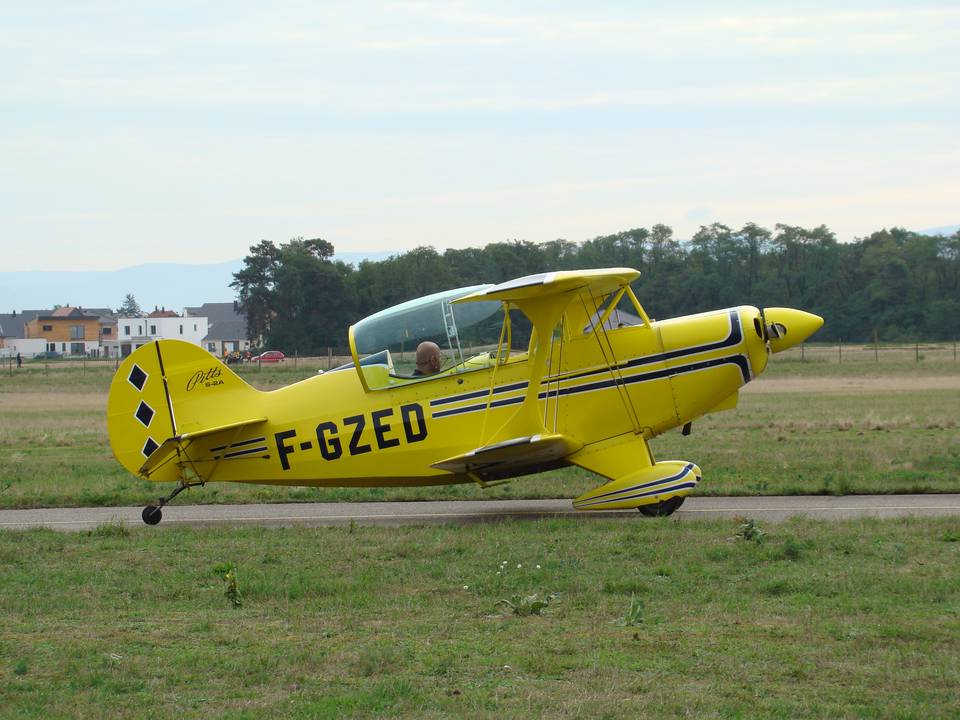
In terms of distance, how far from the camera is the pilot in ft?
44.5

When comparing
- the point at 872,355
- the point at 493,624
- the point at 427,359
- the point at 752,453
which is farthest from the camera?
A: the point at 872,355

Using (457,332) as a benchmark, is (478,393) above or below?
below

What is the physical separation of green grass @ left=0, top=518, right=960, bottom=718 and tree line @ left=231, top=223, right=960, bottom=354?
50.7 meters

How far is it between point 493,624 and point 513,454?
4903 mm

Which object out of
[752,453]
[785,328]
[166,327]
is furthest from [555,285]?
[166,327]

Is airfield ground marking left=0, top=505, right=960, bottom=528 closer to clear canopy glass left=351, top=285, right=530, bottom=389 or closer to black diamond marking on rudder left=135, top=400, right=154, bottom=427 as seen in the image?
black diamond marking on rudder left=135, top=400, right=154, bottom=427

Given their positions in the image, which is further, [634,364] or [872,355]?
[872,355]

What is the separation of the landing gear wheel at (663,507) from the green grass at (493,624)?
2.62 ft

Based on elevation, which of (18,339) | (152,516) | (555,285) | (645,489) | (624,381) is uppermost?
(18,339)

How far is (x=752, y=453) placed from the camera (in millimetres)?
19203

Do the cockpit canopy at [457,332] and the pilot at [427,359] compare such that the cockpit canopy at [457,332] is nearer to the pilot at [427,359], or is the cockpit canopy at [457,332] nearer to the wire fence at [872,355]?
the pilot at [427,359]

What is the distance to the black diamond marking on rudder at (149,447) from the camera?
553 inches

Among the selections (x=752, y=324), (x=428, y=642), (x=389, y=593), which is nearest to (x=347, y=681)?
(x=428, y=642)

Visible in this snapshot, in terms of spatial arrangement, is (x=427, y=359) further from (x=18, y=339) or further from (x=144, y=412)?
(x=18, y=339)
